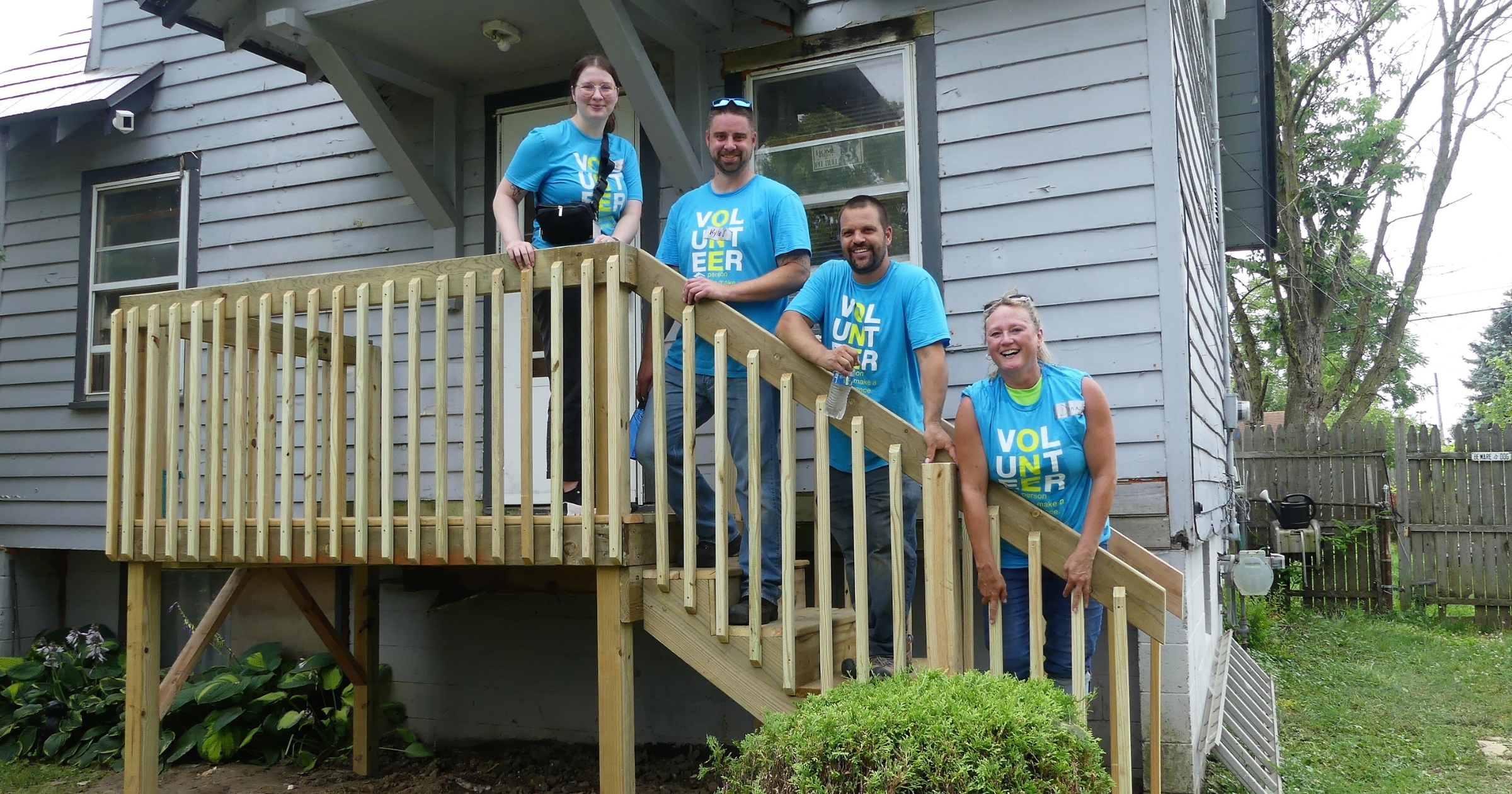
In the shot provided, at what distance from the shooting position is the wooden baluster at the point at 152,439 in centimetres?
417

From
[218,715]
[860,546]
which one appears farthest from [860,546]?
[218,715]

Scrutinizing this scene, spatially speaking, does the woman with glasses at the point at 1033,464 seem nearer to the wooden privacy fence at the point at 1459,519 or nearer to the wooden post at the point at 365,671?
the wooden post at the point at 365,671

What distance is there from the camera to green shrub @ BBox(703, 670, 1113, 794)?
211 cm

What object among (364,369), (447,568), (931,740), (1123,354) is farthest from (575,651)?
(931,740)

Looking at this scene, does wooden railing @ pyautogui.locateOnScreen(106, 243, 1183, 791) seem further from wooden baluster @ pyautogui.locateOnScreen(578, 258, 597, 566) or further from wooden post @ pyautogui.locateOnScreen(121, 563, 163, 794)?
wooden post @ pyautogui.locateOnScreen(121, 563, 163, 794)

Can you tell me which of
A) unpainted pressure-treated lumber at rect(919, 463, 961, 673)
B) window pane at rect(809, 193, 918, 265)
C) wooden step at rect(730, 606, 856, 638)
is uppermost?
window pane at rect(809, 193, 918, 265)

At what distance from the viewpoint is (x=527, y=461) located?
10.4 feet

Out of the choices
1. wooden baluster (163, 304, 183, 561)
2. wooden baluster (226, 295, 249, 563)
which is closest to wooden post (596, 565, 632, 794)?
wooden baluster (226, 295, 249, 563)

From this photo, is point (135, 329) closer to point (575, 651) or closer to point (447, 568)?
point (447, 568)

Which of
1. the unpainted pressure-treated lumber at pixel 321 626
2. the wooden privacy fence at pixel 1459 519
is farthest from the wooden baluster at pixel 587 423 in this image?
the wooden privacy fence at pixel 1459 519

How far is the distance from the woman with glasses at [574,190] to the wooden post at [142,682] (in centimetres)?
190

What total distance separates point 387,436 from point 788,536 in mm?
1571

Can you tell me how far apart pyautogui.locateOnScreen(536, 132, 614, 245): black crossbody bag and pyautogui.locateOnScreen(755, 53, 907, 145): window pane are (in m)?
1.53

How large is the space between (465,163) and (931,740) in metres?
4.48
